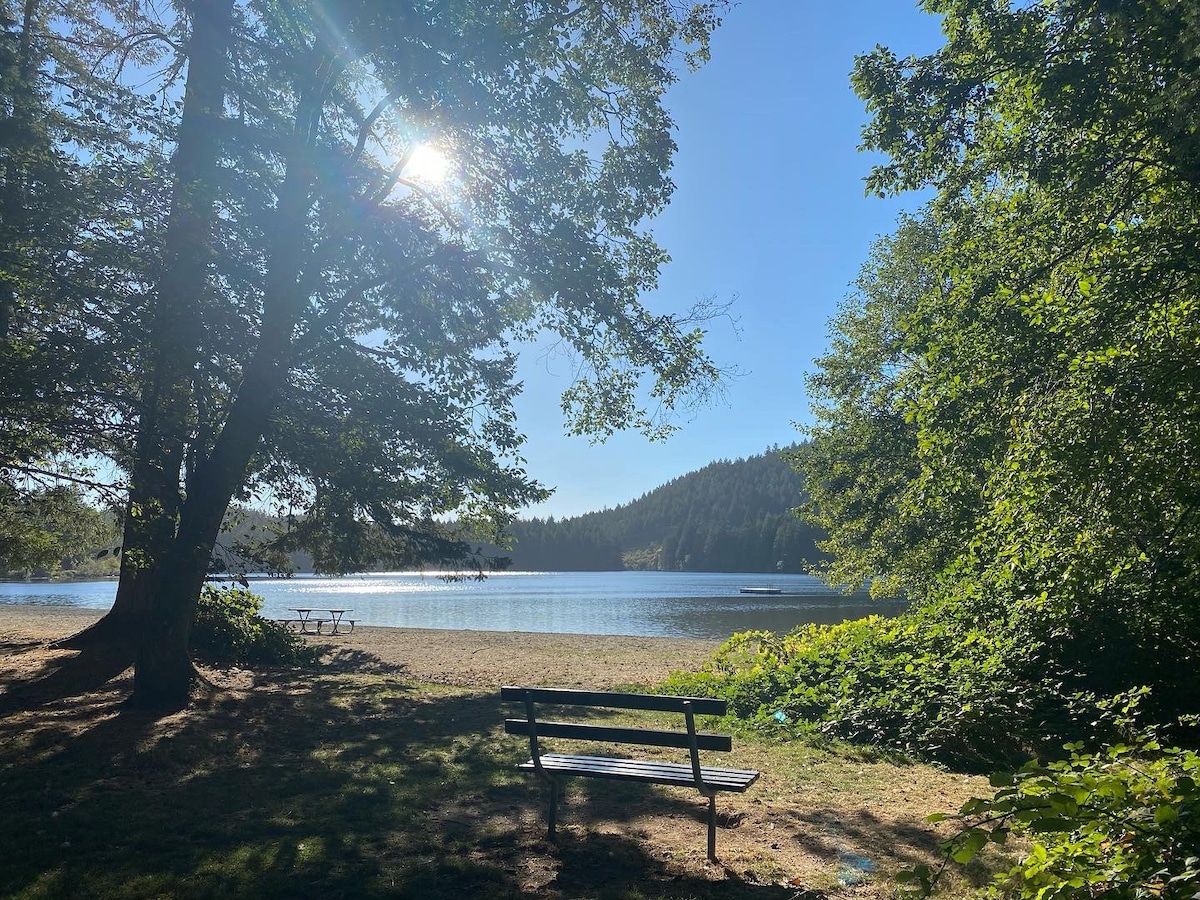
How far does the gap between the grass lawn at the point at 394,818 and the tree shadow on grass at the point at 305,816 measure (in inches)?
0.7

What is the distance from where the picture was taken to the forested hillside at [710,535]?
135500 mm

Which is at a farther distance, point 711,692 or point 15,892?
point 711,692

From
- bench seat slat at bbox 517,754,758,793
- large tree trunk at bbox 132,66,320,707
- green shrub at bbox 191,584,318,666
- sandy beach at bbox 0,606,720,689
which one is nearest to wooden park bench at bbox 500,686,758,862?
bench seat slat at bbox 517,754,758,793

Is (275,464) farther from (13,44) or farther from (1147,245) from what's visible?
(1147,245)

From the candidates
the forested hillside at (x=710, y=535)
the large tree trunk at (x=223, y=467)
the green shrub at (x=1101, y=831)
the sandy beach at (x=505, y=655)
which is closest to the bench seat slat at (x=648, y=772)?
the green shrub at (x=1101, y=831)

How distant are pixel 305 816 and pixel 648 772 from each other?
242cm

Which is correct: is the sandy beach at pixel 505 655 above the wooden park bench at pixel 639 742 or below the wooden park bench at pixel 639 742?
below

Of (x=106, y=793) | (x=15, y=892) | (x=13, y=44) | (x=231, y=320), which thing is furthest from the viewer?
(x=13, y=44)

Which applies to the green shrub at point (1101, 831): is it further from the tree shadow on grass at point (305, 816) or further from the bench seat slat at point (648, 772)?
the bench seat slat at point (648, 772)

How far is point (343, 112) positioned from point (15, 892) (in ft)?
34.4

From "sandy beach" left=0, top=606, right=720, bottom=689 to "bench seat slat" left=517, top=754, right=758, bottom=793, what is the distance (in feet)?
23.8

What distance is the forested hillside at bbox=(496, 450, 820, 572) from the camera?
135500 millimetres

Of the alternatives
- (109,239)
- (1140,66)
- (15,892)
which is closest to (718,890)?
(15,892)

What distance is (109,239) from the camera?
26.8 ft
